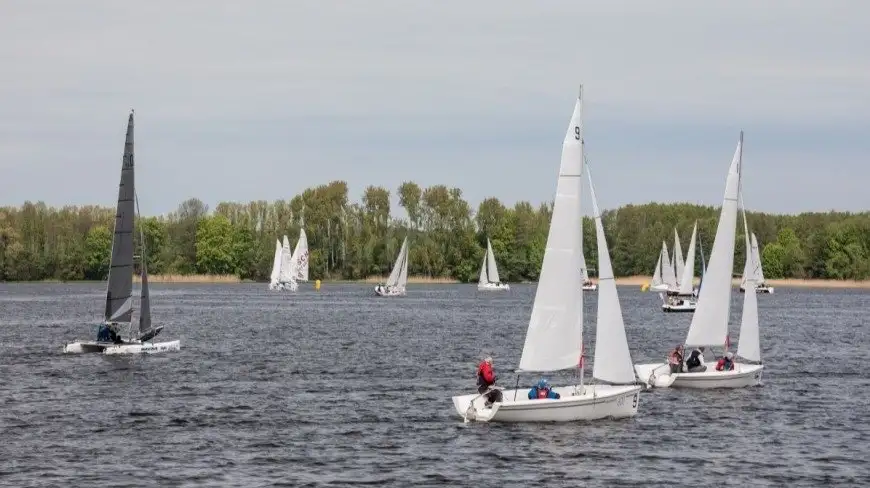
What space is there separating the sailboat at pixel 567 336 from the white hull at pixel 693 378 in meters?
8.81

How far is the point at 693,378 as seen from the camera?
172 ft

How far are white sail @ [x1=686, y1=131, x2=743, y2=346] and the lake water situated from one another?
313cm

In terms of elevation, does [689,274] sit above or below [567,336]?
above

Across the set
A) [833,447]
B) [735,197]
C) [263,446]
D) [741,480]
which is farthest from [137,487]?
[735,197]

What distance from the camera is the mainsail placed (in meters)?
66.9

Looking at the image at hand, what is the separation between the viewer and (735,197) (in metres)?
55.8

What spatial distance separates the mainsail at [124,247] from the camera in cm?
6694

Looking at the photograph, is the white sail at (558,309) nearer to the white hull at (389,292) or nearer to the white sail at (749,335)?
the white sail at (749,335)

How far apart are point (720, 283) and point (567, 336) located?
52.3 ft

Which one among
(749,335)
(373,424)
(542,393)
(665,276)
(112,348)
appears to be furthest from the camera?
(665,276)

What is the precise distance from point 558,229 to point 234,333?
173 ft

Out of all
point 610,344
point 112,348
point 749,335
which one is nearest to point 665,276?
point 112,348

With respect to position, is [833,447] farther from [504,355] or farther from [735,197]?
[504,355]

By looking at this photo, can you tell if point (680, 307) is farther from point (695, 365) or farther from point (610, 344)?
point (610, 344)
